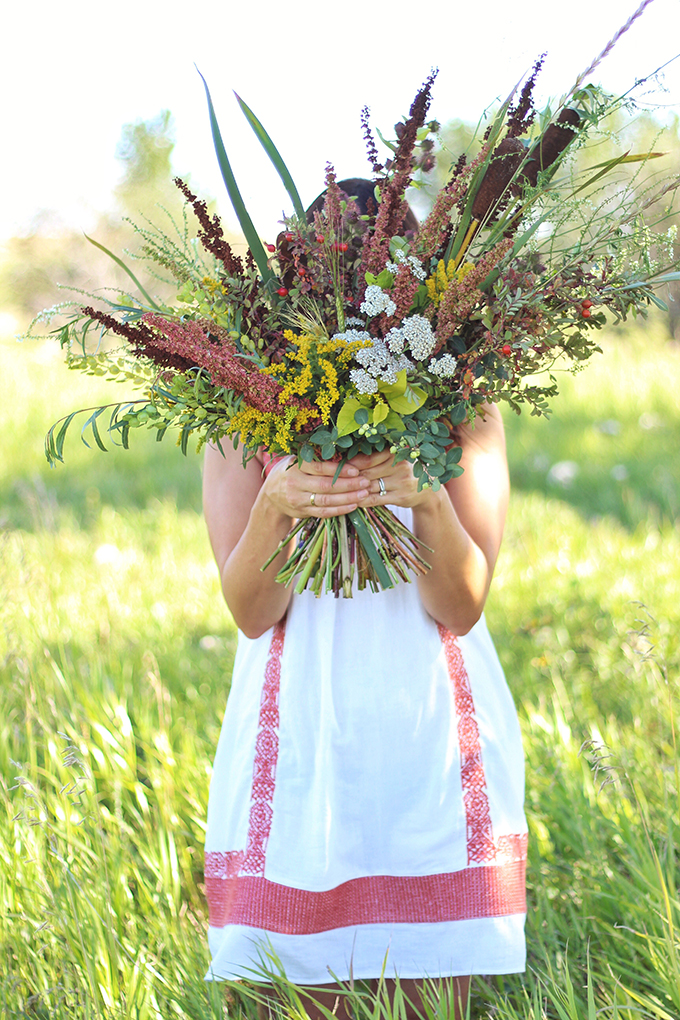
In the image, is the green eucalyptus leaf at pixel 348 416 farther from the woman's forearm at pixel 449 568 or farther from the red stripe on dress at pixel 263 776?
the red stripe on dress at pixel 263 776

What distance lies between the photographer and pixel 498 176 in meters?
1.32

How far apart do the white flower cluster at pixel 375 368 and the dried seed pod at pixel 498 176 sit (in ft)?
1.03

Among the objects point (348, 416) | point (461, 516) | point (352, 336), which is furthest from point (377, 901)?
point (352, 336)

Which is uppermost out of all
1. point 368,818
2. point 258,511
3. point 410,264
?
point 410,264

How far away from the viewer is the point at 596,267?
1282 millimetres

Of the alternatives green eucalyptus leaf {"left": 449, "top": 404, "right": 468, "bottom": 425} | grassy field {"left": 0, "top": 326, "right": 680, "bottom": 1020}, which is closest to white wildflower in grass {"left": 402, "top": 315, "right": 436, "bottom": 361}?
green eucalyptus leaf {"left": 449, "top": 404, "right": 468, "bottom": 425}

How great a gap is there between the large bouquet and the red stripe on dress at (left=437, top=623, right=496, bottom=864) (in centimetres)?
53

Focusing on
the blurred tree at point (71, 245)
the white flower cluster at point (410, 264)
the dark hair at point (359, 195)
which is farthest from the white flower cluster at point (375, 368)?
the blurred tree at point (71, 245)

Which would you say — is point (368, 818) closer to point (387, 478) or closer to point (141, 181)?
point (387, 478)

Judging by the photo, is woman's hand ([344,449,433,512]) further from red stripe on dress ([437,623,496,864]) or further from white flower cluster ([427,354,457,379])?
red stripe on dress ([437,623,496,864])

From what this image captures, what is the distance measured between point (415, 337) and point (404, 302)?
0.22 ft

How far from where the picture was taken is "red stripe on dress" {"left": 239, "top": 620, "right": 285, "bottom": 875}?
1598 mm

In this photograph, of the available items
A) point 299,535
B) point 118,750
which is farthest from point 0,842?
point 299,535

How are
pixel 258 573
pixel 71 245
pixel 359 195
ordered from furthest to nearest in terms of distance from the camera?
pixel 71 245 < pixel 359 195 < pixel 258 573
